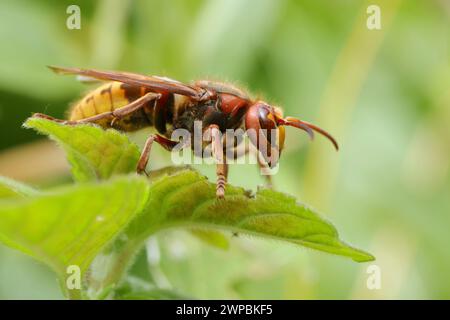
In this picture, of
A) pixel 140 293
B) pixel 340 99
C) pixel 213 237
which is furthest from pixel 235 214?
pixel 340 99

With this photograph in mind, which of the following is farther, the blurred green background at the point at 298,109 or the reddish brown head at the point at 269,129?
the blurred green background at the point at 298,109

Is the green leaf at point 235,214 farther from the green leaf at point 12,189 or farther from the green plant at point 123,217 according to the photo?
the green leaf at point 12,189

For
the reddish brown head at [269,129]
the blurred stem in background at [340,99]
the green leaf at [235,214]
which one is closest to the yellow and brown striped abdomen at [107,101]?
the reddish brown head at [269,129]

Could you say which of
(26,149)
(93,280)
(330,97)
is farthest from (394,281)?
(93,280)

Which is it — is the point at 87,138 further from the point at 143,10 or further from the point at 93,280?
the point at 143,10

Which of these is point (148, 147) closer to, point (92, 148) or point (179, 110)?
point (92, 148)

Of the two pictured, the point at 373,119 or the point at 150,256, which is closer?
the point at 150,256

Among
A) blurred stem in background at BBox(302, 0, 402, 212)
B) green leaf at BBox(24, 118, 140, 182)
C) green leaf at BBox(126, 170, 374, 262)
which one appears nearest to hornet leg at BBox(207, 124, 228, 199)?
green leaf at BBox(126, 170, 374, 262)
